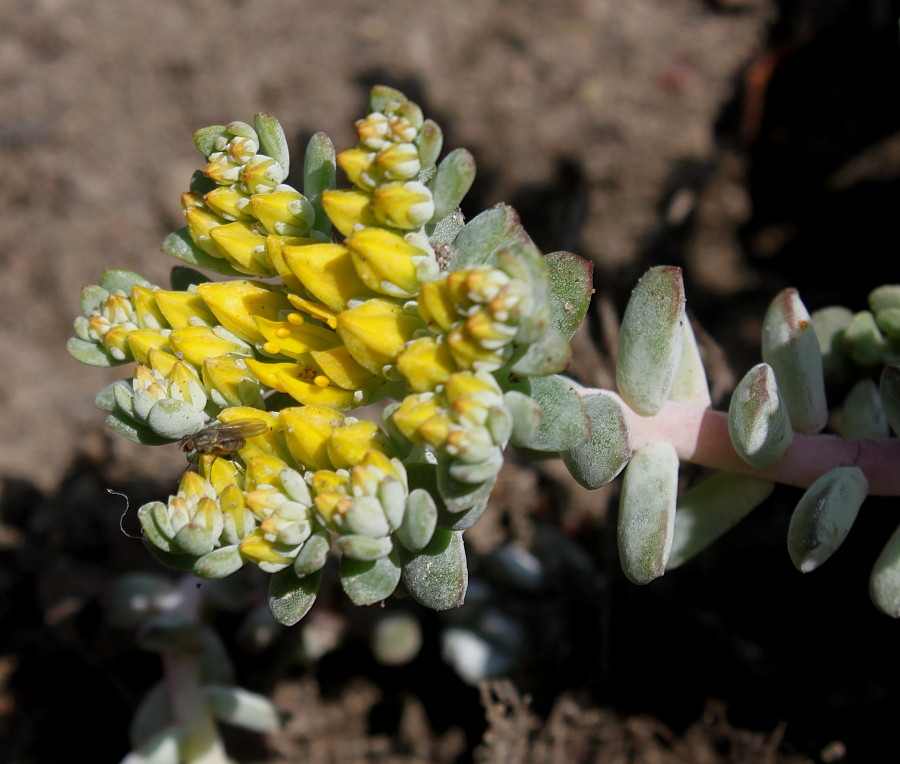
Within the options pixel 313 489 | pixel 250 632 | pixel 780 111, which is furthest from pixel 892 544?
pixel 780 111

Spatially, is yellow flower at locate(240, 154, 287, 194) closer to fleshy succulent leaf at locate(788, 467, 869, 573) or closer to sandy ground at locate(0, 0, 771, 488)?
fleshy succulent leaf at locate(788, 467, 869, 573)

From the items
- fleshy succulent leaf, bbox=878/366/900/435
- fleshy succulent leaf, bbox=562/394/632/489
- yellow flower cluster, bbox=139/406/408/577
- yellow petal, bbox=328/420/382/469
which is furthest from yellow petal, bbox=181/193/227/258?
fleshy succulent leaf, bbox=878/366/900/435

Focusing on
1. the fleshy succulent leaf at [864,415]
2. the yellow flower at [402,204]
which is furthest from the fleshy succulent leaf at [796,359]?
the yellow flower at [402,204]

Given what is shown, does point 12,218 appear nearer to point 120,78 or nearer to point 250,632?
point 120,78

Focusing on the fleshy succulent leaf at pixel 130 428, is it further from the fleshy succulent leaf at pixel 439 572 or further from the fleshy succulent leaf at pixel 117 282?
the fleshy succulent leaf at pixel 439 572

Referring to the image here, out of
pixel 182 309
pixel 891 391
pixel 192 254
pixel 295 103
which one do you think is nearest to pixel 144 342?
pixel 182 309

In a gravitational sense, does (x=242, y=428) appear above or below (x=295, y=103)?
above

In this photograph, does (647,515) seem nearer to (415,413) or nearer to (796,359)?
(796,359)
